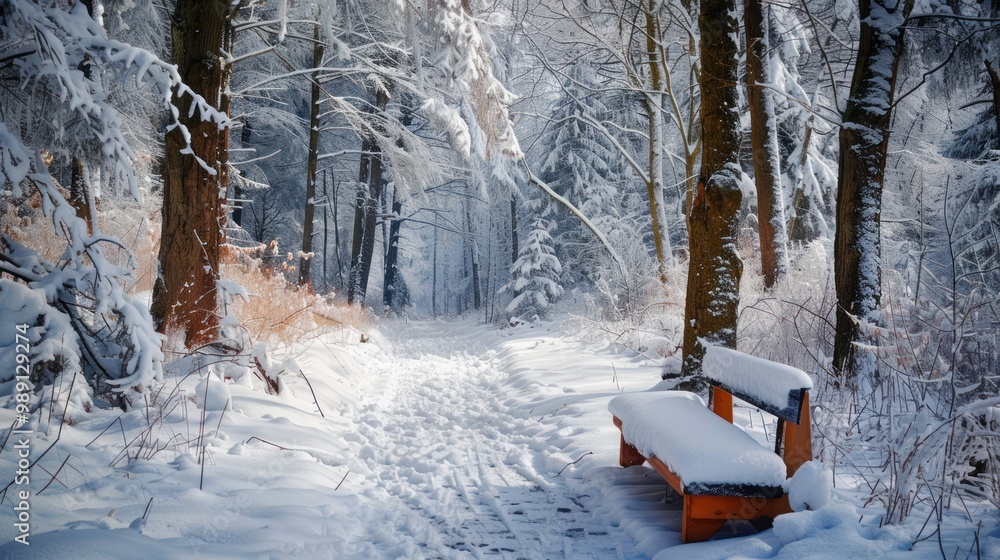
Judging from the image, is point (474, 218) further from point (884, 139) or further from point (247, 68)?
point (884, 139)

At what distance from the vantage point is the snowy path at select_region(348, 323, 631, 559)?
9.63 ft

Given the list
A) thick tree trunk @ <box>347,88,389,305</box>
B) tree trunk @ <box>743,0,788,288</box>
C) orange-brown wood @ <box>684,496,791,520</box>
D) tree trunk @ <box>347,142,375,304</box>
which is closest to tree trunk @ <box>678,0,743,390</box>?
orange-brown wood @ <box>684,496,791,520</box>

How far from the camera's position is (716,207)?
4598mm

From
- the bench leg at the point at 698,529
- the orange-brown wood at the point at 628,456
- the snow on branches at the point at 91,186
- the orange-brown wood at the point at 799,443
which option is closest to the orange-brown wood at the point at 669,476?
the bench leg at the point at 698,529

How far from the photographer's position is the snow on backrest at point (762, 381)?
2645 mm

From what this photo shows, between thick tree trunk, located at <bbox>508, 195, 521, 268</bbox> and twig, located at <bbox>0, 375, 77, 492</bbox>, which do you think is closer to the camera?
twig, located at <bbox>0, 375, 77, 492</bbox>

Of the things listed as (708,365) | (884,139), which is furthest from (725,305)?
(884,139)

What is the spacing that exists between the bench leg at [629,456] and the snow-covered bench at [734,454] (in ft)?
2.05

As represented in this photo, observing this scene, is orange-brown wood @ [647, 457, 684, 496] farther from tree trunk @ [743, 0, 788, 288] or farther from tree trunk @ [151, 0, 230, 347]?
tree trunk @ [743, 0, 788, 288]

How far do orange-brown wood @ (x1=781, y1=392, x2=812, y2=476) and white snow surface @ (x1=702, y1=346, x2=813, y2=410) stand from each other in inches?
5.0

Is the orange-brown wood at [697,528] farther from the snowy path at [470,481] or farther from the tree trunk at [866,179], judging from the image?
the tree trunk at [866,179]

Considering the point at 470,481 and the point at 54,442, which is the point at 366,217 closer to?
the point at 470,481

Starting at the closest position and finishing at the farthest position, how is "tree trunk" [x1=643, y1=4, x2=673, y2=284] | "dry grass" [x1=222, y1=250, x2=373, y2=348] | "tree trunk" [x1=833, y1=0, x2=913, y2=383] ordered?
"tree trunk" [x1=833, y1=0, x2=913, y2=383] → "dry grass" [x1=222, y1=250, x2=373, y2=348] → "tree trunk" [x1=643, y1=4, x2=673, y2=284]

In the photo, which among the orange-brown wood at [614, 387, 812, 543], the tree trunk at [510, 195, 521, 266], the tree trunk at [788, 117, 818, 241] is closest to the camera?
the orange-brown wood at [614, 387, 812, 543]
